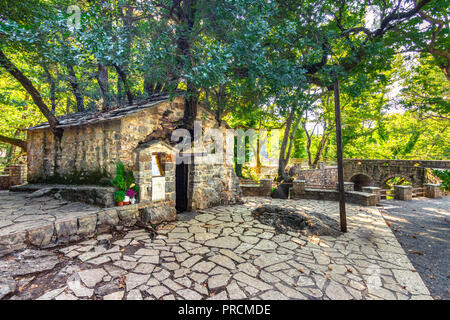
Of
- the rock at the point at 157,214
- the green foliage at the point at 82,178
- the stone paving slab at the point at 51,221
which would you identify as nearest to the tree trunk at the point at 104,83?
the green foliage at the point at 82,178

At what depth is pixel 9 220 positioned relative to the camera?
417 centimetres

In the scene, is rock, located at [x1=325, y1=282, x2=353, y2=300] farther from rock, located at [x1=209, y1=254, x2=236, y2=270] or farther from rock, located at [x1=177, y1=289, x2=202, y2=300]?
rock, located at [x1=177, y1=289, x2=202, y2=300]

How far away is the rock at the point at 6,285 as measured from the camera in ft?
8.46

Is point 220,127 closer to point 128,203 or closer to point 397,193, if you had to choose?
point 128,203

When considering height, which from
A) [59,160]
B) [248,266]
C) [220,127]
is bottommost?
[248,266]

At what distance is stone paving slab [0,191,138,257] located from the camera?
11.8 ft

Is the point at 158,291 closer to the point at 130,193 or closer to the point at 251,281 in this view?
the point at 251,281

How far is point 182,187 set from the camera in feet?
24.2

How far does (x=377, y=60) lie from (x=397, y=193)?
8.43 metres

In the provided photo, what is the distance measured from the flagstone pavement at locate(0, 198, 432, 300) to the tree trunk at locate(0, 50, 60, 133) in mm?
4923

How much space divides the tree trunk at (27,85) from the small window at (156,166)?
12.6 ft

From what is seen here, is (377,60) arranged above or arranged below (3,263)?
above

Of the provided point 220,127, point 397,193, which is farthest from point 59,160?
point 397,193

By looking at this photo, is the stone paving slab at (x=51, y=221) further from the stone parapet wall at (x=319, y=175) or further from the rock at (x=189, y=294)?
the stone parapet wall at (x=319, y=175)
